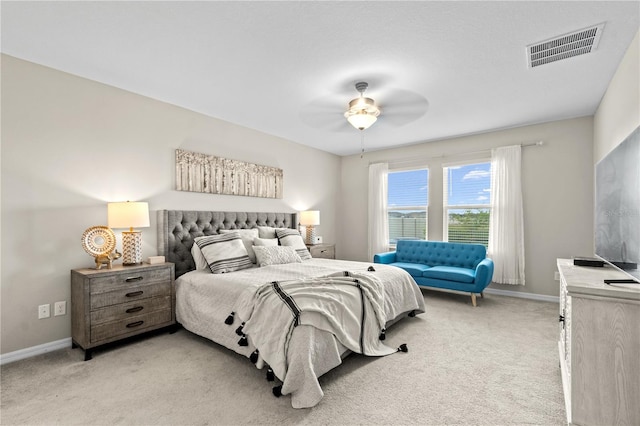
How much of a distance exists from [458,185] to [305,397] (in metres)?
4.45

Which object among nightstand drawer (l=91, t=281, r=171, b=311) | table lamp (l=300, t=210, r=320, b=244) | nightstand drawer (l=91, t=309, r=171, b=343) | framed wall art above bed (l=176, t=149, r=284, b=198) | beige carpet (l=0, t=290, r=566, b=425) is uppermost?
framed wall art above bed (l=176, t=149, r=284, b=198)

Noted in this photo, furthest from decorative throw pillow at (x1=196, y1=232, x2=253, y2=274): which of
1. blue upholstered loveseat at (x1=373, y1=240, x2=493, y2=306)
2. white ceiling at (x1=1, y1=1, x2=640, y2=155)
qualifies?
blue upholstered loveseat at (x1=373, y1=240, x2=493, y2=306)

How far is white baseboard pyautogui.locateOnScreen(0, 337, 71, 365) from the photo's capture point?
2535mm

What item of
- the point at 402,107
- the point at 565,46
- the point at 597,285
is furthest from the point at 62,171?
the point at 565,46

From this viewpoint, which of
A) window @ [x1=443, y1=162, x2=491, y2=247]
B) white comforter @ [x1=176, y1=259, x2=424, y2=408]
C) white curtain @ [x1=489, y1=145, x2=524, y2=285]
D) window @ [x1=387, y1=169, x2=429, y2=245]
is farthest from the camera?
window @ [x1=387, y1=169, x2=429, y2=245]

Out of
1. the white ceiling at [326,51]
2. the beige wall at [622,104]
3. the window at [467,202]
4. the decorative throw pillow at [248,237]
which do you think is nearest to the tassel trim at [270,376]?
the decorative throw pillow at [248,237]

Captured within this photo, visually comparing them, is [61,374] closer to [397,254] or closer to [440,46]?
[440,46]

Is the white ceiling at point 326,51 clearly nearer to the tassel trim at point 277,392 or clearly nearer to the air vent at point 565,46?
the air vent at point 565,46

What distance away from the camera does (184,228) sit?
3703 mm

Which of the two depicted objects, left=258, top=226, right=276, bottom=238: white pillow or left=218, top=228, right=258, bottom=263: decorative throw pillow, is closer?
left=218, top=228, right=258, bottom=263: decorative throw pillow

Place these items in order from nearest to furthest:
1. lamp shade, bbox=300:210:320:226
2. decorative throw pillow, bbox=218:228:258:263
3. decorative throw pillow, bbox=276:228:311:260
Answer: decorative throw pillow, bbox=218:228:258:263, decorative throw pillow, bbox=276:228:311:260, lamp shade, bbox=300:210:320:226

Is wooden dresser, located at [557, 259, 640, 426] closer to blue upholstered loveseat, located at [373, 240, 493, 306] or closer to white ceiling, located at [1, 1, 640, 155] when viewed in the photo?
white ceiling, located at [1, 1, 640, 155]

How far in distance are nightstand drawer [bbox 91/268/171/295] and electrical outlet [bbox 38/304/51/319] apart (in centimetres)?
56

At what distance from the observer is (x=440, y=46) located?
96.1 inches
